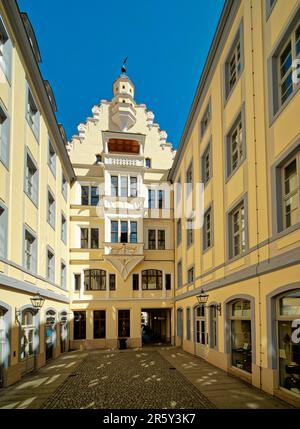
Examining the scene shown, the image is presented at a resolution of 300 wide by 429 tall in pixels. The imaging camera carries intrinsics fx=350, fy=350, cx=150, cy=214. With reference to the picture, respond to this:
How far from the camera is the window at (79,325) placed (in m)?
24.4

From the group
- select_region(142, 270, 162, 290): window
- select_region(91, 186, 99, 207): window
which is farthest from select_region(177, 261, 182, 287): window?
select_region(91, 186, 99, 207): window

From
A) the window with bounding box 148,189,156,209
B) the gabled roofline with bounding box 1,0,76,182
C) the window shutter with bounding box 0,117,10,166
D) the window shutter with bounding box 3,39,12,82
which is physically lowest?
the window shutter with bounding box 0,117,10,166

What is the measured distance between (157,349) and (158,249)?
23.5ft

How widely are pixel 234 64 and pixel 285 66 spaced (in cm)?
473

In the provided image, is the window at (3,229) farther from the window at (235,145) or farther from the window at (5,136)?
→ the window at (235,145)

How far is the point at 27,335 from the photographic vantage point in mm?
14492

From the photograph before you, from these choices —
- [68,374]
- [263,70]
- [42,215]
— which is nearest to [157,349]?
[68,374]

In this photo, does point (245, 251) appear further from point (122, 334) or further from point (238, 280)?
point (122, 334)

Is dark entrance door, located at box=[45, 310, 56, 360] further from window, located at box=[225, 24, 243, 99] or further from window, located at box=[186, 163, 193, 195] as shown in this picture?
window, located at box=[225, 24, 243, 99]

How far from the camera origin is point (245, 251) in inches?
478

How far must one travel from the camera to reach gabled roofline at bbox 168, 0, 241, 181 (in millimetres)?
13955

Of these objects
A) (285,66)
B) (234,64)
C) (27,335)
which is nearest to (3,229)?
(27,335)

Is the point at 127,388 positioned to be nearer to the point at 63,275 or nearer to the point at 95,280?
the point at 63,275

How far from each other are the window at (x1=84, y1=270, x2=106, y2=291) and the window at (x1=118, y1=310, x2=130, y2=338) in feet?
7.49
